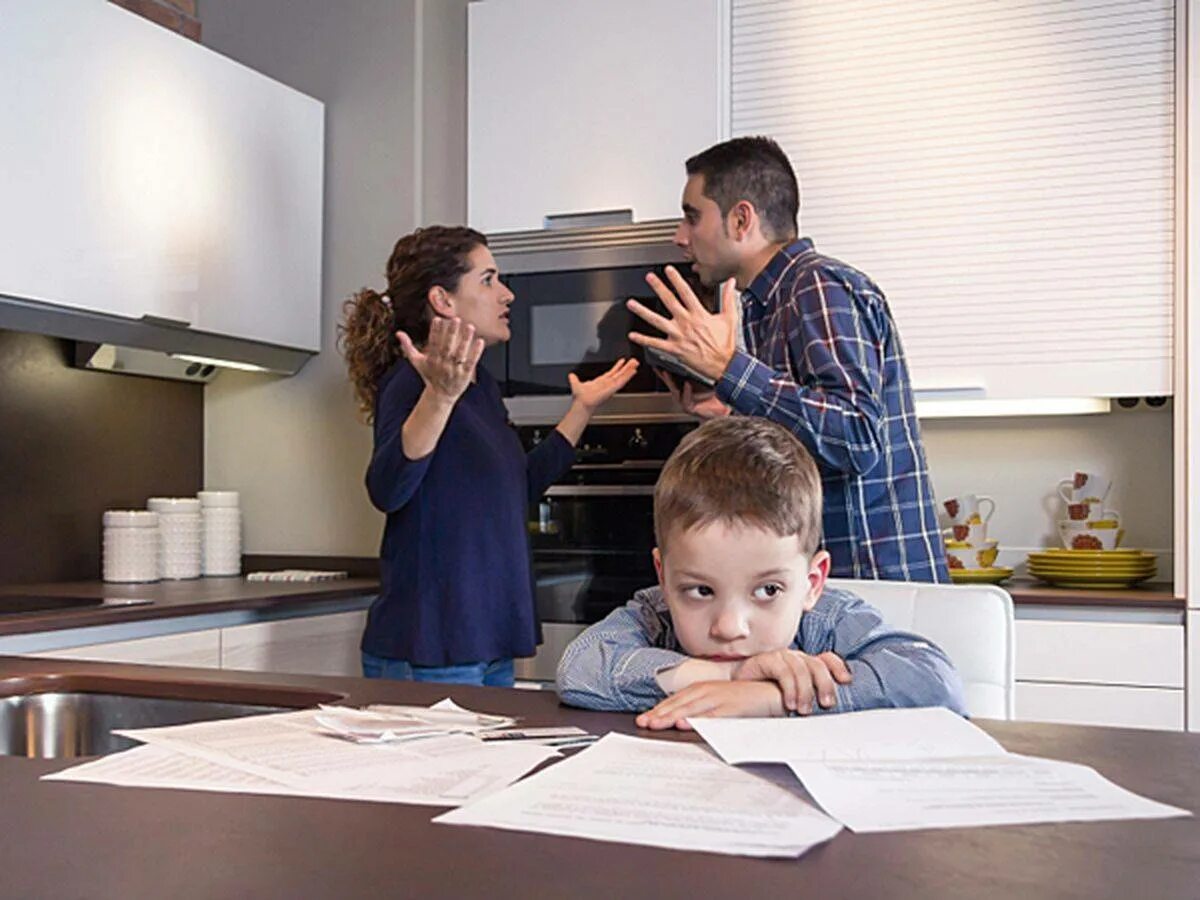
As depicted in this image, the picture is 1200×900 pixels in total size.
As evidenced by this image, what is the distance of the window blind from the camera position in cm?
271

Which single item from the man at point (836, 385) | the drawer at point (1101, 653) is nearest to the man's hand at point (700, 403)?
the man at point (836, 385)

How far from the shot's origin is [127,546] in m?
3.02

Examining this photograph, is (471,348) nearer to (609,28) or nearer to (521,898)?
(609,28)

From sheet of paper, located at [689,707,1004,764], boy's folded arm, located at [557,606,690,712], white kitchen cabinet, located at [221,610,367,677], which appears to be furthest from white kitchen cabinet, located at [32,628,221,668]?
sheet of paper, located at [689,707,1004,764]

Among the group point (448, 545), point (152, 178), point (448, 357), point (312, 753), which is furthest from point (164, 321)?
point (312, 753)

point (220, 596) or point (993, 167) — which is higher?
point (993, 167)

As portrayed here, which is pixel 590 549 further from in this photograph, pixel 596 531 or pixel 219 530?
pixel 219 530

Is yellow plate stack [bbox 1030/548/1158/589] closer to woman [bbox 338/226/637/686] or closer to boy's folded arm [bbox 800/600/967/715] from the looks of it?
woman [bbox 338/226/637/686]

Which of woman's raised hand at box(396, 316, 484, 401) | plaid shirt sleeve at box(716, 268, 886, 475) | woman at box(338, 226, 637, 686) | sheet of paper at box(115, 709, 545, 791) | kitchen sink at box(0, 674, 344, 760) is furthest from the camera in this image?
woman at box(338, 226, 637, 686)

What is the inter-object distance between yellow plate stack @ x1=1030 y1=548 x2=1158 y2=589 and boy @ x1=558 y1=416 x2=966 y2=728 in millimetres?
1639

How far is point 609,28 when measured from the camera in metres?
3.06

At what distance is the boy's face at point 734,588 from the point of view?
4.05ft

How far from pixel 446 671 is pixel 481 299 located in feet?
2.42

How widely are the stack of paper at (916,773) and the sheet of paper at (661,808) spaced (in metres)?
0.02
